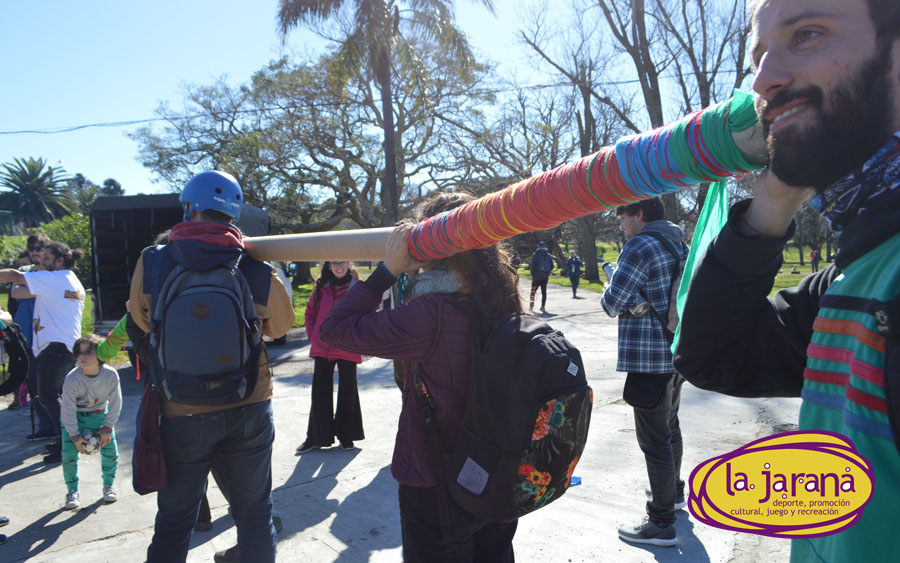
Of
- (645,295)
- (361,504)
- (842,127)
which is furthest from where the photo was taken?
(361,504)

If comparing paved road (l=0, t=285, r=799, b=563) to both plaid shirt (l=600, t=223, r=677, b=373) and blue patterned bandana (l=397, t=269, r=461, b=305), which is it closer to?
plaid shirt (l=600, t=223, r=677, b=373)

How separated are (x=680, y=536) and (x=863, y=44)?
3248mm

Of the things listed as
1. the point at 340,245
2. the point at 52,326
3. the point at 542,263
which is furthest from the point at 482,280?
the point at 542,263

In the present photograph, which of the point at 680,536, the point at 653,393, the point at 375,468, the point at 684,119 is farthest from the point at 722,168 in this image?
the point at 375,468

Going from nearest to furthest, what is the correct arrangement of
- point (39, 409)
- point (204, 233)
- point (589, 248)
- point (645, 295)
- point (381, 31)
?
1. point (204, 233)
2. point (645, 295)
3. point (39, 409)
4. point (381, 31)
5. point (589, 248)

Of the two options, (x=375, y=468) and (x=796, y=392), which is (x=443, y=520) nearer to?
(x=796, y=392)

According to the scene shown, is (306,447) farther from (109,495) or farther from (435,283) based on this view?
(435,283)

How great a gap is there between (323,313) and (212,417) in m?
2.91

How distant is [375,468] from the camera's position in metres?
4.62

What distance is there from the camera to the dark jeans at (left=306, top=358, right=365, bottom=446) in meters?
5.02

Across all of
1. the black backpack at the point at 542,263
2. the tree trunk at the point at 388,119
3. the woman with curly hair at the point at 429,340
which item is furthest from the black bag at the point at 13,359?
the black backpack at the point at 542,263

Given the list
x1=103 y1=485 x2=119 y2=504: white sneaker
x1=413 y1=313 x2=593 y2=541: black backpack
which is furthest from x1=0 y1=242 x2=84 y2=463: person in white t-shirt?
x1=413 y1=313 x2=593 y2=541: black backpack

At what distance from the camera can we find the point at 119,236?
1077 centimetres

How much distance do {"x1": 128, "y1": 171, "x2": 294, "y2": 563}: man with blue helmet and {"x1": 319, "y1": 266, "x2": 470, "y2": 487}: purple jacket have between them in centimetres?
73
